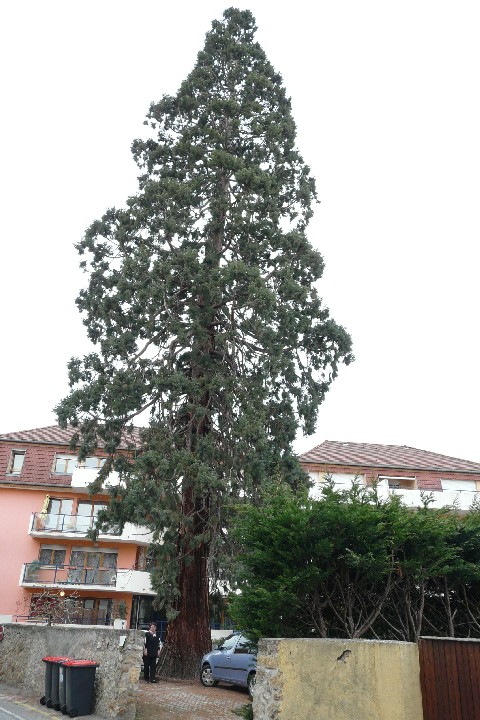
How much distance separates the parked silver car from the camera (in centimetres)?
1596

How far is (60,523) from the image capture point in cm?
3328

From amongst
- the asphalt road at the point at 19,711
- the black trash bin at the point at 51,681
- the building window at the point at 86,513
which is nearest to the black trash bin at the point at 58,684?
the black trash bin at the point at 51,681

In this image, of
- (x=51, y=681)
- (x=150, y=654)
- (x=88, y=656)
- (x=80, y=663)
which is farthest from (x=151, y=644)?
(x=80, y=663)

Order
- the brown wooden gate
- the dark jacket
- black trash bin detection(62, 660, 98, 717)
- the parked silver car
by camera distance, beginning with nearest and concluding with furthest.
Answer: the brown wooden gate
black trash bin detection(62, 660, 98, 717)
the parked silver car
the dark jacket

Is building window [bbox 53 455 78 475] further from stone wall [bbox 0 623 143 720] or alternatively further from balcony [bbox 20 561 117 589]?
stone wall [bbox 0 623 143 720]

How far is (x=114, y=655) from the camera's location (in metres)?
11.7

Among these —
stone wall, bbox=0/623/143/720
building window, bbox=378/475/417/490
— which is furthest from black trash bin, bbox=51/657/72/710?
building window, bbox=378/475/417/490

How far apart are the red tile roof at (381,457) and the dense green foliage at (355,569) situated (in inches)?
962

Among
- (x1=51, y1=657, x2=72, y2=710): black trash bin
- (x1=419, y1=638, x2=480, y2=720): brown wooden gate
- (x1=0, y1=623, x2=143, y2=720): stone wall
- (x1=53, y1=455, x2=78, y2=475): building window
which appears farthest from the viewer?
(x1=53, y1=455, x2=78, y2=475): building window

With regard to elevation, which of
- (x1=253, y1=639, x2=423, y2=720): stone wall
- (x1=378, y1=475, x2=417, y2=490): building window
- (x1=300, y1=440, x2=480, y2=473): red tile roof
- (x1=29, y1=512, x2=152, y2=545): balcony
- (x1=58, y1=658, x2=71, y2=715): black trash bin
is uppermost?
(x1=300, y1=440, x2=480, y2=473): red tile roof

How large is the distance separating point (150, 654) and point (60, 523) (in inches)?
729

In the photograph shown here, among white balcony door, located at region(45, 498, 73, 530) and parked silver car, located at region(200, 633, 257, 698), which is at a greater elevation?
white balcony door, located at region(45, 498, 73, 530)

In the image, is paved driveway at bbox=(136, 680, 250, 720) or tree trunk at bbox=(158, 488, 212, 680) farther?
tree trunk at bbox=(158, 488, 212, 680)

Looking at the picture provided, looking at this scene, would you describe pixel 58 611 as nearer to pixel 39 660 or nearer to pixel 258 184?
pixel 39 660
